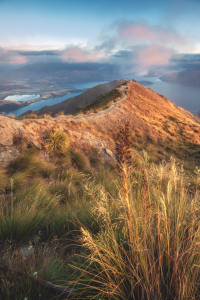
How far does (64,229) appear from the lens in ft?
7.98

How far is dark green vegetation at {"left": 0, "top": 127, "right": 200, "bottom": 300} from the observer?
120cm

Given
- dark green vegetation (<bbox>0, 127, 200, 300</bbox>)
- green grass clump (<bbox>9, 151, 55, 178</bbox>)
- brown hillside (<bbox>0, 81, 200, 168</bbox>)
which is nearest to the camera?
dark green vegetation (<bbox>0, 127, 200, 300</bbox>)

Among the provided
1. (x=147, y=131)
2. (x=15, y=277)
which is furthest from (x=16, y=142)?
(x=147, y=131)

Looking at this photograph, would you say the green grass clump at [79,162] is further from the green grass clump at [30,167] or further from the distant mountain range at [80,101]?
the distant mountain range at [80,101]

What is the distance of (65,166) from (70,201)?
11.1 ft

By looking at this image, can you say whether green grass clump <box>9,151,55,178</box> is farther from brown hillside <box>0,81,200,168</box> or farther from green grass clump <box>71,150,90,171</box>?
green grass clump <box>71,150,90,171</box>

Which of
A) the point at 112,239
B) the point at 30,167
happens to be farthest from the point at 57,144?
the point at 112,239

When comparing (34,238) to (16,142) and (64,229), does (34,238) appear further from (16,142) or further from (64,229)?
(16,142)

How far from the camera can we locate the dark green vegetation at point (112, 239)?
120cm

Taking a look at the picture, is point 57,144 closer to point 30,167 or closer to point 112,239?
point 30,167

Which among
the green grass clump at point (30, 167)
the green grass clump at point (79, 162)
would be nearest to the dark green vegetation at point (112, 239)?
the green grass clump at point (30, 167)

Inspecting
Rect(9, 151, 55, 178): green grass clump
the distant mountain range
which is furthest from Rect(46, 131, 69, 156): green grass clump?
the distant mountain range

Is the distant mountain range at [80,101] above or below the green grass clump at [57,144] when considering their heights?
above

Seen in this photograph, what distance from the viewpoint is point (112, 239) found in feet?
4.62
